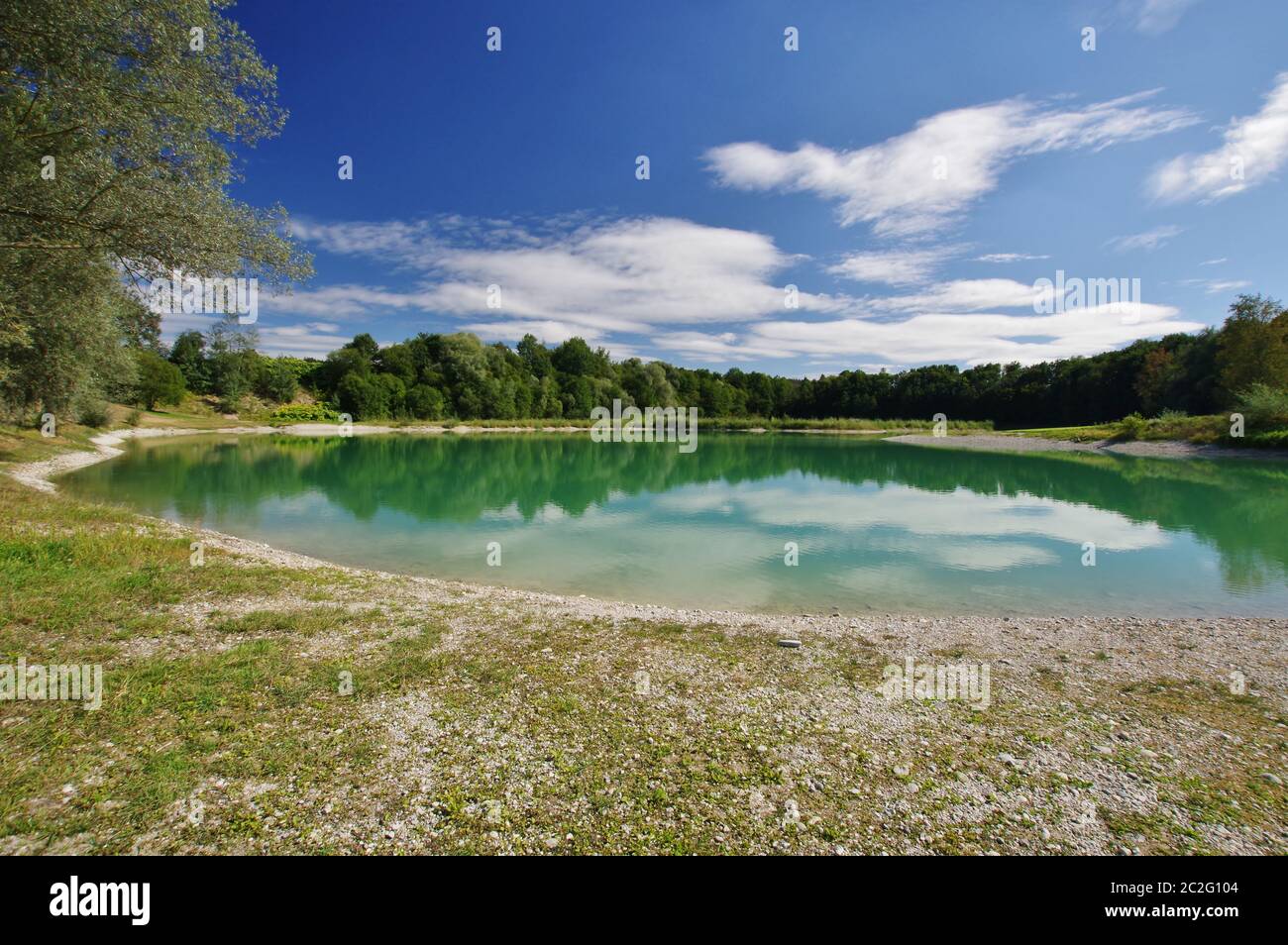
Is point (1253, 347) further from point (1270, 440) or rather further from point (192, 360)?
point (192, 360)

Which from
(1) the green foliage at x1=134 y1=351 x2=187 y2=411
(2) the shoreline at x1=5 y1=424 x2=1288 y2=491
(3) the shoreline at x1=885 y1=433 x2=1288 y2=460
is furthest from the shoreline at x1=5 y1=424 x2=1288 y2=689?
(1) the green foliage at x1=134 y1=351 x2=187 y2=411

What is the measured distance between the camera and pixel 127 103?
31.3 ft

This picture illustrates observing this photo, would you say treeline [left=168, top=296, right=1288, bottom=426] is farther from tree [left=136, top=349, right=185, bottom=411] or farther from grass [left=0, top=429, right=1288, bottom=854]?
grass [left=0, top=429, right=1288, bottom=854]

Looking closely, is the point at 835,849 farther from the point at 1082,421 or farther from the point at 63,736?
the point at 1082,421

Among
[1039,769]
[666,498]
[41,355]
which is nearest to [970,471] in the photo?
[666,498]

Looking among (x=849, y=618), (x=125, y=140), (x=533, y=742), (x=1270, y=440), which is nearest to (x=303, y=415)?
(x=125, y=140)

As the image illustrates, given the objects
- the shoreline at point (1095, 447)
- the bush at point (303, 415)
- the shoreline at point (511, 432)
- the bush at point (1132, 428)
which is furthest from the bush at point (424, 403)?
the bush at point (1132, 428)

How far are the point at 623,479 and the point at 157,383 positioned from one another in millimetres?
71081

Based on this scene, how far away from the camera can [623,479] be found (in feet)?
119

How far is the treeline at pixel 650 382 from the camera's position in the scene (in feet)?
236

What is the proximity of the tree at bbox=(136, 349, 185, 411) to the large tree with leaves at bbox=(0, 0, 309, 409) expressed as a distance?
238ft

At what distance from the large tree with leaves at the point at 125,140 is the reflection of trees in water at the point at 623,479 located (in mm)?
11752
